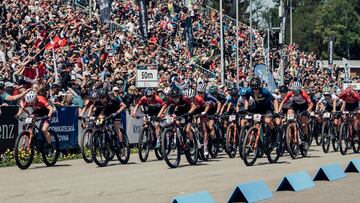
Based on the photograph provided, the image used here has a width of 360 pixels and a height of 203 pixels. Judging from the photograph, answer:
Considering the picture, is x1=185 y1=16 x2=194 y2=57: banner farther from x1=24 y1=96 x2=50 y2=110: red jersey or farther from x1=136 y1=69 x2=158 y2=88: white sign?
x1=24 y1=96 x2=50 y2=110: red jersey

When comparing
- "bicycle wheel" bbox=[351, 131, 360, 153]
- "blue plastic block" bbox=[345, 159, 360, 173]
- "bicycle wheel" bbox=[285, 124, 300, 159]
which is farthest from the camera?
"bicycle wheel" bbox=[351, 131, 360, 153]

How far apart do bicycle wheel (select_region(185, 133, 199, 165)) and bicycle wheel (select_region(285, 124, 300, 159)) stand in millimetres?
2530

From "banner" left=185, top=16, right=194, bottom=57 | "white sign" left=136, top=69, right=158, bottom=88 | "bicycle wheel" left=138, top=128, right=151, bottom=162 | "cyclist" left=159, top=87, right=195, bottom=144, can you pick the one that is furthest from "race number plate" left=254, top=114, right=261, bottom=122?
"banner" left=185, top=16, right=194, bottom=57

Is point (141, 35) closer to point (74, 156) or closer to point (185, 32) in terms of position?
point (185, 32)

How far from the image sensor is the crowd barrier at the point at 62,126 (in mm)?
23203

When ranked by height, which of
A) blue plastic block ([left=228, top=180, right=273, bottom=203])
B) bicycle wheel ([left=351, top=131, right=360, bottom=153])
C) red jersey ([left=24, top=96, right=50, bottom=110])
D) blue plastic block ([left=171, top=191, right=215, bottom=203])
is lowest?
bicycle wheel ([left=351, top=131, right=360, bottom=153])

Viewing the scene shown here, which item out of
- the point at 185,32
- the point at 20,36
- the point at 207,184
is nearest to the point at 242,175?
the point at 207,184

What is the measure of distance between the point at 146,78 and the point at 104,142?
8508 mm

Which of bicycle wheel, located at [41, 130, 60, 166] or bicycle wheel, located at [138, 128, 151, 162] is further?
bicycle wheel, located at [138, 128, 151, 162]

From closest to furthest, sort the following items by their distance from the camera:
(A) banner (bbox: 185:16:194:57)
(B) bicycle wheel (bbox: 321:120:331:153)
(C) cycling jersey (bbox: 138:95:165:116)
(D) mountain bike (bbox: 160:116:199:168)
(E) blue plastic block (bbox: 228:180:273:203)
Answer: (E) blue plastic block (bbox: 228:180:273:203) < (D) mountain bike (bbox: 160:116:199:168) < (C) cycling jersey (bbox: 138:95:165:116) < (B) bicycle wheel (bbox: 321:120:331:153) < (A) banner (bbox: 185:16:194:57)

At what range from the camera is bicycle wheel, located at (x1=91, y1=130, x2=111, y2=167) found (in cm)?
2186

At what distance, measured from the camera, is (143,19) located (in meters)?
38.2

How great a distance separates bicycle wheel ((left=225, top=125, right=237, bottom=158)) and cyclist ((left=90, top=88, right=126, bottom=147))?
3.57 m

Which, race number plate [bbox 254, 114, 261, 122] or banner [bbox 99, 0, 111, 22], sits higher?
banner [bbox 99, 0, 111, 22]
